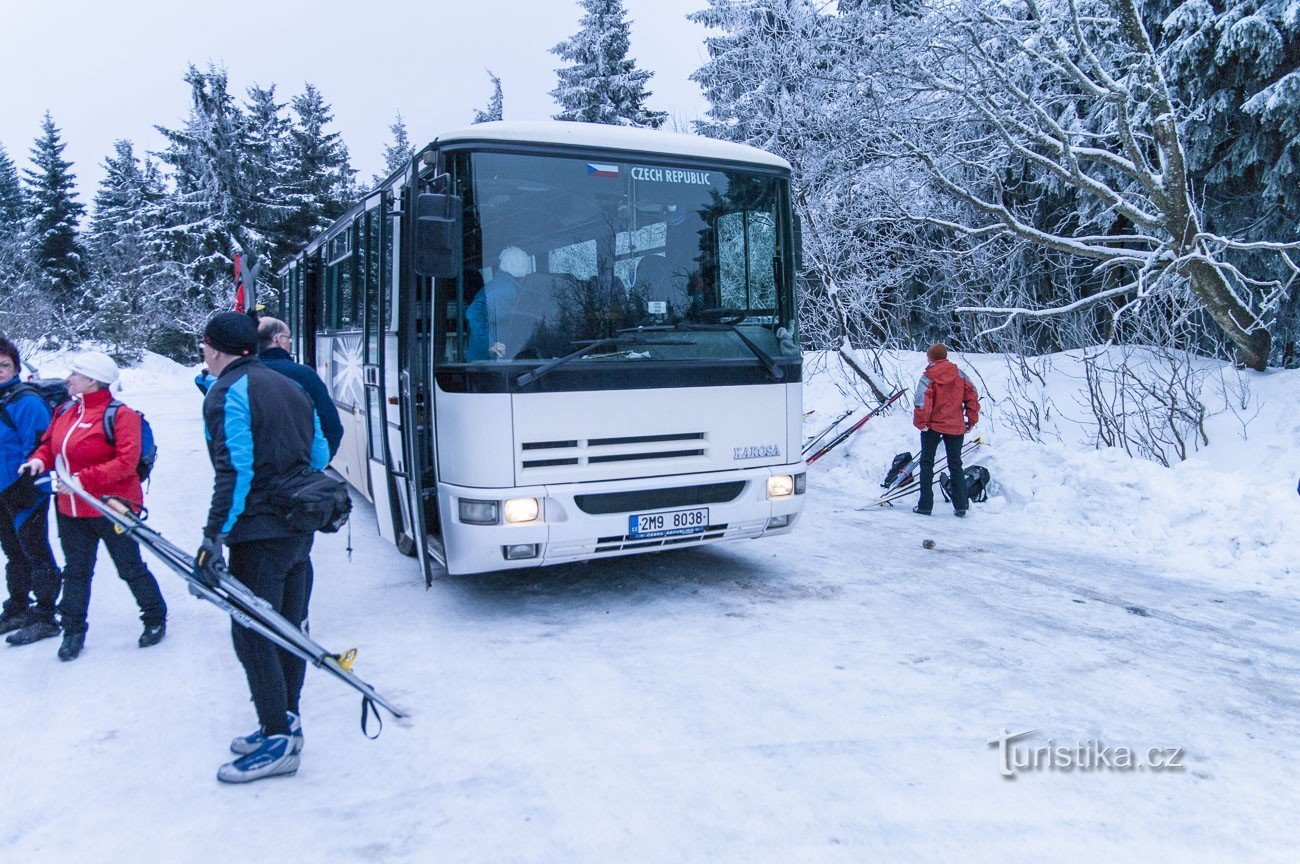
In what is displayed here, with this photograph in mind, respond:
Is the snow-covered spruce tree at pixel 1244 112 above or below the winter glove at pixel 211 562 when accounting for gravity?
above

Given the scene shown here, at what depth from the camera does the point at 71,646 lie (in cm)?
514

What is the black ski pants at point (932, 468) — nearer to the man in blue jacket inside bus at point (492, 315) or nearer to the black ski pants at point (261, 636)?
the man in blue jacket inside bus at point (492, 315)

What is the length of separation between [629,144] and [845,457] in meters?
7.63

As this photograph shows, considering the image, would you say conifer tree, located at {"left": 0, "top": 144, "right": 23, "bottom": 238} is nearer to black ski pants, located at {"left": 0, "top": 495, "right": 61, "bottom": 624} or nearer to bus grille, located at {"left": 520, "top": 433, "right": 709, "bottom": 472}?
black ski pants, located at {"left": 0, "top": 495, "right": 61, "bottom": 624}

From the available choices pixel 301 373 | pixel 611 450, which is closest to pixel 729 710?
pixel 611 450

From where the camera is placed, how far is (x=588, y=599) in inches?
253

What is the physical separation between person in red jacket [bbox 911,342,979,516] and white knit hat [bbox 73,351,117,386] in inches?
292

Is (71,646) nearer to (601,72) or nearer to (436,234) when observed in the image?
(436,234)

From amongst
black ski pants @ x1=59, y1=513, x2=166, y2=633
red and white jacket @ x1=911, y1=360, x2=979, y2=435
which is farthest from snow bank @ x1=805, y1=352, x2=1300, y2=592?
black ski pants @ x1=59, y1=513, x2=166, y2=633

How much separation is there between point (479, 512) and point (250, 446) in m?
2.12

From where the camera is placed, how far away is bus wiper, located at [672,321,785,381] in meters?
6.18

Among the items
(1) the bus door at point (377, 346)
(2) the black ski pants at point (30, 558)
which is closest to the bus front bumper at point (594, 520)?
(1) the bus door at point (377, 346)

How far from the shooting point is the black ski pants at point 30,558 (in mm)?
5402

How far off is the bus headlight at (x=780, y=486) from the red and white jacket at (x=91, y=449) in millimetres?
3994
